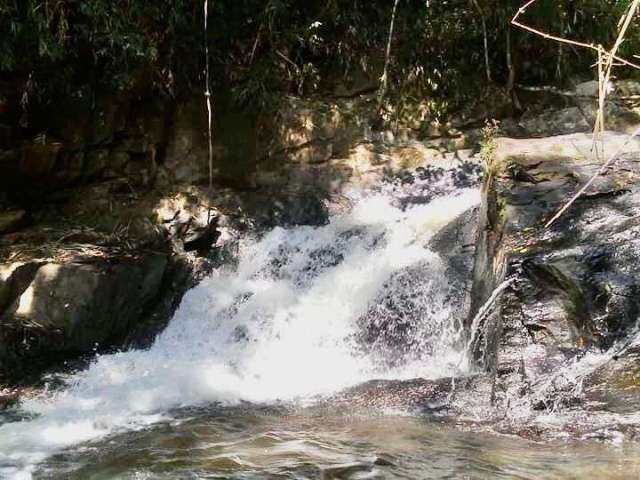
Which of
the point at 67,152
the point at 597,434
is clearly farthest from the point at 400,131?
the point at 597,434

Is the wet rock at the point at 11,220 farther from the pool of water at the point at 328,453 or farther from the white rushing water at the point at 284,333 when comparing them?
the pool of water at the point at 328,453

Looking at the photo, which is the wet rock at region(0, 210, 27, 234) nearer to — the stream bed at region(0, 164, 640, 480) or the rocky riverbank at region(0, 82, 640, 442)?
the rocky riverbank at region(0, 82, 640, 442)

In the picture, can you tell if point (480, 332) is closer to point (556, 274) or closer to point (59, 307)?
point (556, 274)

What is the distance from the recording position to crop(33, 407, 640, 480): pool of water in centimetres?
291

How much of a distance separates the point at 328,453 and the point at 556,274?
177 centimetres

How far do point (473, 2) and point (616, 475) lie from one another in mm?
6444

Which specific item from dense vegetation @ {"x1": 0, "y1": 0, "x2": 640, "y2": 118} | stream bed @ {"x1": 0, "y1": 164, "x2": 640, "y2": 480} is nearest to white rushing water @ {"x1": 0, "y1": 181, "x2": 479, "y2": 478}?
stream bed @ {"x1": 0, "y1": 164, "x2": 640, "y2": 480}

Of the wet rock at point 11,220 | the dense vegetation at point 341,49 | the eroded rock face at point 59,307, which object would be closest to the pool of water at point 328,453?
the eroded rock face at point 59,307

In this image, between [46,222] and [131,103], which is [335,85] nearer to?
[131,103]

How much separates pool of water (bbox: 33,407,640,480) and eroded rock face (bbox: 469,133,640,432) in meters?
0.55

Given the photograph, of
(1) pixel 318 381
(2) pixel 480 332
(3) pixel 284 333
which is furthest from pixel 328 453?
(3) pixel 284 333

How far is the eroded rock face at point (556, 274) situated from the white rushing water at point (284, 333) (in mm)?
780

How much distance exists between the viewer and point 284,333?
20.4ft

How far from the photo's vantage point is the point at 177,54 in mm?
7906
